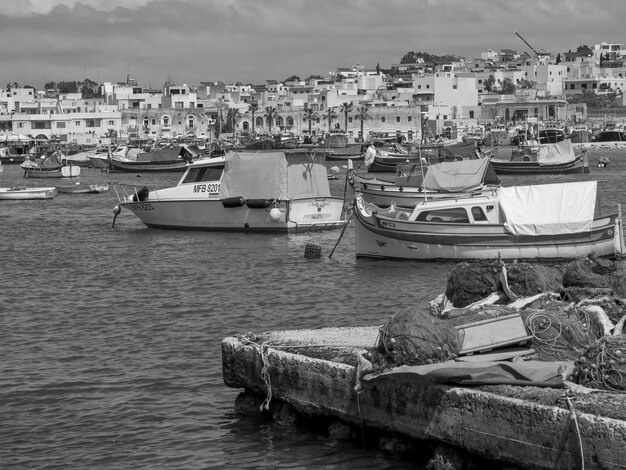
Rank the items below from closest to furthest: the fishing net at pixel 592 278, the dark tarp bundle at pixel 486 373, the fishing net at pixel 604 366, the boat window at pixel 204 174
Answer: the fishing net at pixel 604 366, the dark tarp bundle at pixel 486 373, the fishing net at pixel 592 278, the boat window at pixel 204 174

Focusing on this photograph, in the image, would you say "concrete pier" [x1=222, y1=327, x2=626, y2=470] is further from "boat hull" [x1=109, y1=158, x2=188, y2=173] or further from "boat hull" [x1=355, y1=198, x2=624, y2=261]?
"boat hull" [x1=109, y1=158, x2=188, y2=173]

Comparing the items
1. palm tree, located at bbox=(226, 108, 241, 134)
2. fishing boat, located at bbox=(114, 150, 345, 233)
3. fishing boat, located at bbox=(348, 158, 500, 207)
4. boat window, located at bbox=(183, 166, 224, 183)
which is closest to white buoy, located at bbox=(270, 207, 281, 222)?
fishing boat, located at bbox=(114, 150, 345, 233)

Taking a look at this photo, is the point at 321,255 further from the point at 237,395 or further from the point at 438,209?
the point at 237,395

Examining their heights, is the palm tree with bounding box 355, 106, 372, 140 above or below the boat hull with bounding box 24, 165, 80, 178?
above

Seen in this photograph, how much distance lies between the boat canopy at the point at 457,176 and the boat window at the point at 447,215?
10.5m

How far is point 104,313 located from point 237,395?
7913mm

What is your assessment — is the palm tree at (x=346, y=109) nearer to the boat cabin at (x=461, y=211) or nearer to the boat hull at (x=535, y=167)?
the boat hull at (x=535, y=167)

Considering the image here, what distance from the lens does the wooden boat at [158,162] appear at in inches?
3233

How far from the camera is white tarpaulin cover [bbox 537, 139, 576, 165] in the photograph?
236ft

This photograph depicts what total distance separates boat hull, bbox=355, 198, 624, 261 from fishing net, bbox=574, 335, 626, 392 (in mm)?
14858

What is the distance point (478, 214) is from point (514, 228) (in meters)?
1.20

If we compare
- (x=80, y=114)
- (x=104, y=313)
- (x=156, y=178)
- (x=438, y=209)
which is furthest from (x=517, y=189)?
(x=80, y=114)

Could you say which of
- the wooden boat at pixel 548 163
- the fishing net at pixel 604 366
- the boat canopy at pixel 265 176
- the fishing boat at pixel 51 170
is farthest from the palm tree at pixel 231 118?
the fishing net at pixel 604 366

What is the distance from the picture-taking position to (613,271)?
14.5 meters
